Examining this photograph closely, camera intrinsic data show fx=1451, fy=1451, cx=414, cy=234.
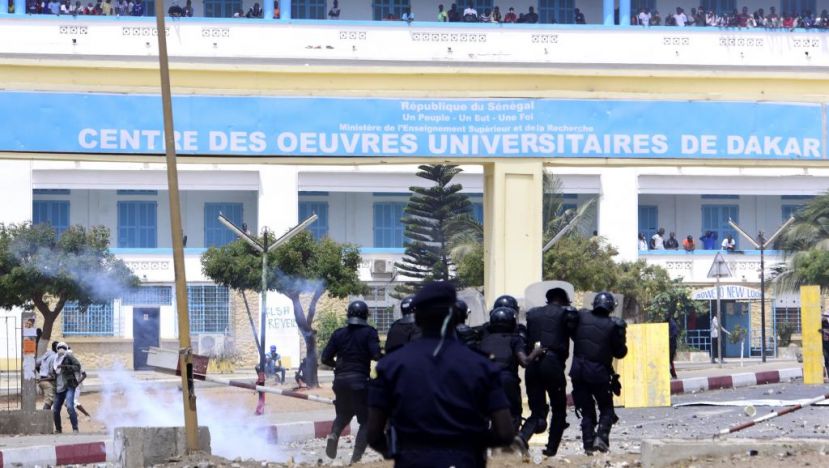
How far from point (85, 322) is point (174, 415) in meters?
24.4

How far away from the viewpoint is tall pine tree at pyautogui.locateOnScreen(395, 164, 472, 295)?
156 feet

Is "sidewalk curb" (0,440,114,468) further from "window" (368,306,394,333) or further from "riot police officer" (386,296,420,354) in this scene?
"window" (368,306,394,333)

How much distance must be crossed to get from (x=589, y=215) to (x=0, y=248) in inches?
935

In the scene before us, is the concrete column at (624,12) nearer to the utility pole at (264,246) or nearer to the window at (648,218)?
the window at (648,218)

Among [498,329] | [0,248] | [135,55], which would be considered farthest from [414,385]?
[135,55]

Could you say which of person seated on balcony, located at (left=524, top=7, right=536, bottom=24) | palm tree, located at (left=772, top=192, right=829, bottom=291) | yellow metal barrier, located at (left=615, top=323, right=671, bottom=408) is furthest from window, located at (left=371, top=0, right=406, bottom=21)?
yellow metal barrier, located at (left=615, top=323, right=671, bottom=408)

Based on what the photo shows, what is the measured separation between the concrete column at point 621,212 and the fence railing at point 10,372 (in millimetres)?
20149

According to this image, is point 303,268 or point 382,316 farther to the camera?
point 382,316

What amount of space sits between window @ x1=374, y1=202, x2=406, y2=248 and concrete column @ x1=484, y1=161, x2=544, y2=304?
3442 cm

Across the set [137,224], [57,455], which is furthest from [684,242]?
[57,455]

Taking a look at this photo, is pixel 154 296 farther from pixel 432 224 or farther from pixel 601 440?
pixel 601 440

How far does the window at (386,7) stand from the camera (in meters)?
52.4

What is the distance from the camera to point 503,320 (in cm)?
1290

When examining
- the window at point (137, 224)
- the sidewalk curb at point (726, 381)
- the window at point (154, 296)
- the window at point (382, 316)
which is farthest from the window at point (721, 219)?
the sidewalk curb at point (726, 381)
